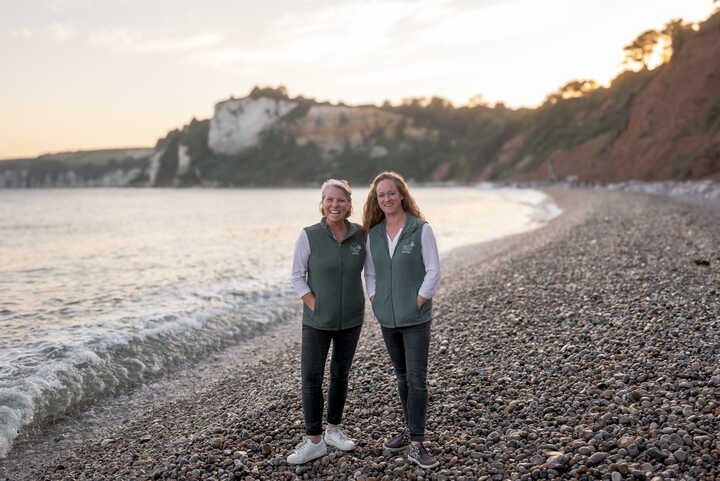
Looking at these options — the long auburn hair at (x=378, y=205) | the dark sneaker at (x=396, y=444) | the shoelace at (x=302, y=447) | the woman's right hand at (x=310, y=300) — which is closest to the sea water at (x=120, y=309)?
the shoelace at (x=302, y=447)

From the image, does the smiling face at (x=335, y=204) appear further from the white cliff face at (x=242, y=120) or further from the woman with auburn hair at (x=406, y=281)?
the white cliff face at (x=242, y=120)

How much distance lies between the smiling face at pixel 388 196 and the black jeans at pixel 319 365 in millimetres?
1006

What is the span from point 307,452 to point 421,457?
935mm

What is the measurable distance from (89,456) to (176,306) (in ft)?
22.0

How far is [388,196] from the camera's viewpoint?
12.2 feet

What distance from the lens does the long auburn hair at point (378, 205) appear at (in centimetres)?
377

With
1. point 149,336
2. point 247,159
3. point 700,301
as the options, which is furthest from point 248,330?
point 247,159

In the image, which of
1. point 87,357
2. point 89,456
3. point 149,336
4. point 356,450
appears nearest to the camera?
point 356,450

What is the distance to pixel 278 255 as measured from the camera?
20.4 meters

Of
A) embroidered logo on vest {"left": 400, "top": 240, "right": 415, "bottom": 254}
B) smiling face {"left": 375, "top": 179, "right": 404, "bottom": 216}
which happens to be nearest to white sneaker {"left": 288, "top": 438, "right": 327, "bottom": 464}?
embroidered logo on vest {"left": 400, "top": 240, "right": 415, "bottom": 254}

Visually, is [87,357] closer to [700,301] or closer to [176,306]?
[176,306]

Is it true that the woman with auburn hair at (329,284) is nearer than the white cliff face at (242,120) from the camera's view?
Yes

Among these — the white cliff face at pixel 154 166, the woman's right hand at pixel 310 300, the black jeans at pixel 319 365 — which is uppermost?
the white cliff face at pixel 154 166

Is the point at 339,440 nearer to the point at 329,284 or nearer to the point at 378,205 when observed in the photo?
the point at 329,284
